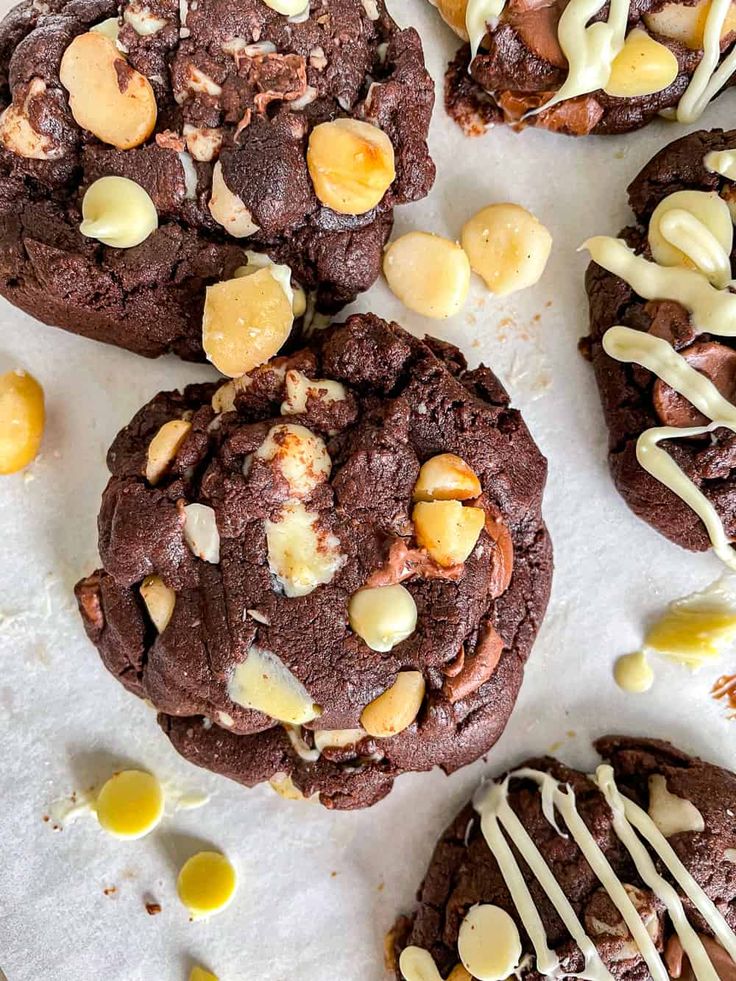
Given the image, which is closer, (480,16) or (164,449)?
(164,449)

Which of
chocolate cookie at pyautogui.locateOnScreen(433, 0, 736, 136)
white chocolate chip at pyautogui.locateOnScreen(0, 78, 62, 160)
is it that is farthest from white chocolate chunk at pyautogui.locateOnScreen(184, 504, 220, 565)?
chocolate cookie at pyautogui.locateOnScreen(433, 0, 736, 136)

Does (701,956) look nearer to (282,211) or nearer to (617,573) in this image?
(617,573)

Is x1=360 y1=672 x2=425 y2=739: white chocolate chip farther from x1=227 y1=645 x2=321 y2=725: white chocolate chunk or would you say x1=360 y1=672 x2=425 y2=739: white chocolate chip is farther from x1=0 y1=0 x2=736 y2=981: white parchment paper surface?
x1=0 y1=0 x2=736 y2=981: white parchment paper surface

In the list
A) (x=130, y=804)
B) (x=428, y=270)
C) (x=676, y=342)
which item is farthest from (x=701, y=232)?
(x=130, y=804)

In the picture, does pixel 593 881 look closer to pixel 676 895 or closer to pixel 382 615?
pixel 676 895

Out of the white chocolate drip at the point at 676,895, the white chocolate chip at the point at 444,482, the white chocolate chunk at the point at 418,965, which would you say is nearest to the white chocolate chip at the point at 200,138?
the white chocolate chip at the point at 444,482

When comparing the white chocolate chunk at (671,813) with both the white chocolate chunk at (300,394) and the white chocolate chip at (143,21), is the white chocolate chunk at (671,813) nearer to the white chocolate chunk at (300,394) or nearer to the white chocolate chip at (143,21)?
the white chocolate chunk at (300,394)

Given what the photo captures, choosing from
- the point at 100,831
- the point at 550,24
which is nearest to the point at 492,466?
the point at 550,24
